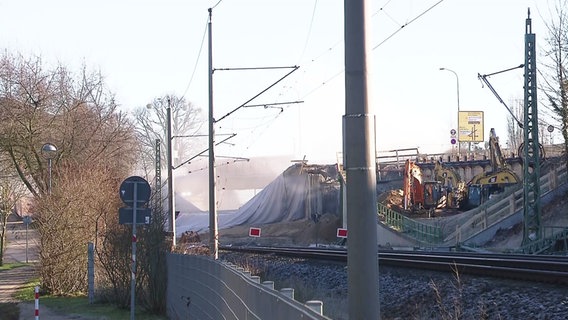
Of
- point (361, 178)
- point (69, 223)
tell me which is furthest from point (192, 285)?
point (69, 223)

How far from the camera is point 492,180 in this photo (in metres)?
55.9

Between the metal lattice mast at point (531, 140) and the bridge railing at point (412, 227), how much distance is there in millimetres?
13942

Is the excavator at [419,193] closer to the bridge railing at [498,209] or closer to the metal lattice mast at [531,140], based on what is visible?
the bridge railing at [498,209]

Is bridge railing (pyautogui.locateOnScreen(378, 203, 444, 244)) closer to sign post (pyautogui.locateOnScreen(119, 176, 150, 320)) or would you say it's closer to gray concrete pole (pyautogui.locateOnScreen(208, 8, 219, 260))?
gray concrete pole (pyautogui.locateOnScreen(208, 8, 219, 260))

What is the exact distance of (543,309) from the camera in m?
12.3

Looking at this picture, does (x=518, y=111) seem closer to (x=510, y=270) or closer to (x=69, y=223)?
(x=69, y=223)

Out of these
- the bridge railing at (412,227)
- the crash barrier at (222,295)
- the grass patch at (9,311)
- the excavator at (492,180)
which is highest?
the excavator at (492,180)

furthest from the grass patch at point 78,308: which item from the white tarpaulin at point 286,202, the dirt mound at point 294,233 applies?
the white tarpaulin at point 286,202

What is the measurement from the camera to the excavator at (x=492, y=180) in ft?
180

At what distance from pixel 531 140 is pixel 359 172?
28.8 meters

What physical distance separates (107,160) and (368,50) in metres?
36.9

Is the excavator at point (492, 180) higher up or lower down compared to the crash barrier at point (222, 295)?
higher up

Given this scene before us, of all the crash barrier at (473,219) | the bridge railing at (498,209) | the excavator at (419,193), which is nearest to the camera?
the bridge railing at (498,209)

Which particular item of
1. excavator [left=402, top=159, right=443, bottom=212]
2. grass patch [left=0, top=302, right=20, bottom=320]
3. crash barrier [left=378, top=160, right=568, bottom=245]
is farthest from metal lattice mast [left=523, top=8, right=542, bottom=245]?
excavator [left=402, top=159, right=443, bottom=212]
